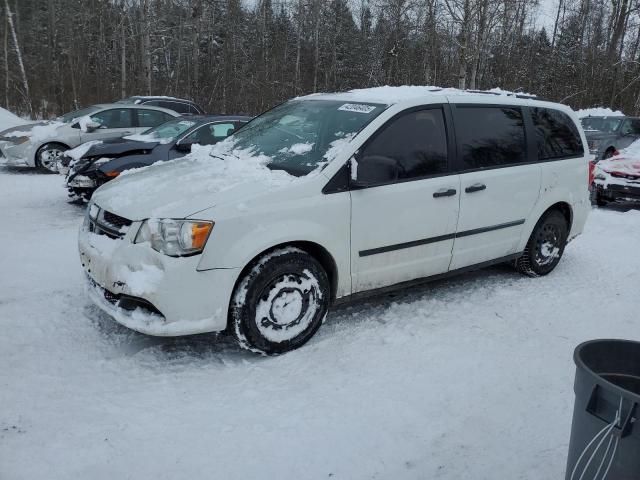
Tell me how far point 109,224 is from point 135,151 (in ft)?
16.6

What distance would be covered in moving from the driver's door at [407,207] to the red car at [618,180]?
22.7 feet

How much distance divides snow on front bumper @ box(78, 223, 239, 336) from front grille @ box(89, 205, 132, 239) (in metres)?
0.08

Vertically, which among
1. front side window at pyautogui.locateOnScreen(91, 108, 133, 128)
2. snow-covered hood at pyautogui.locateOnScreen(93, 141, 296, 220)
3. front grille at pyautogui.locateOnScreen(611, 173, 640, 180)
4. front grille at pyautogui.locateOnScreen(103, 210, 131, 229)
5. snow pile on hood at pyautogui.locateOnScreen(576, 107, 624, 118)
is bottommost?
front grille at pyautogui.locateOnScreen(611, 173, 640, 180)

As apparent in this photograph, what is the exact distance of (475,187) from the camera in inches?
185

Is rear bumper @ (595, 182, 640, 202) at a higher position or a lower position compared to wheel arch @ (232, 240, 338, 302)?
lower

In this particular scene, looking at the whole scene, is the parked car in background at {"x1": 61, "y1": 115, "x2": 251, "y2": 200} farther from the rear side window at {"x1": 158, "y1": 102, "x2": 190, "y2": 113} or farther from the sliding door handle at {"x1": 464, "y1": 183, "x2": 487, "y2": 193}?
the rear side window at {"x1": 158, "y1": 102, "x2": 190, "y2": 113}

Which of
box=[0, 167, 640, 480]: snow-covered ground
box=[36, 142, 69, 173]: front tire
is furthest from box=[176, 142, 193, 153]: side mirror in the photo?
box=[36, 142, 69, 173]: front tire

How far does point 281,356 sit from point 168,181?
1532 millimetres

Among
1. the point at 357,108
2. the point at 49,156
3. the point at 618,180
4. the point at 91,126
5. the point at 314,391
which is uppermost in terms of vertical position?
the point at 357,108

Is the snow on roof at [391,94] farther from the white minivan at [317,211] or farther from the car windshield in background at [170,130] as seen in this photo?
the car windshield in background at [170,130]

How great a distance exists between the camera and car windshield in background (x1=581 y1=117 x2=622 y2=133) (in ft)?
53.3

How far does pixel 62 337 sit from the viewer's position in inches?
155

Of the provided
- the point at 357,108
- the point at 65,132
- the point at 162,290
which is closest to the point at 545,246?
the point at 357,108

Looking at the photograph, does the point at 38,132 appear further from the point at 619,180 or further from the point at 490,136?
the point at 619,180
